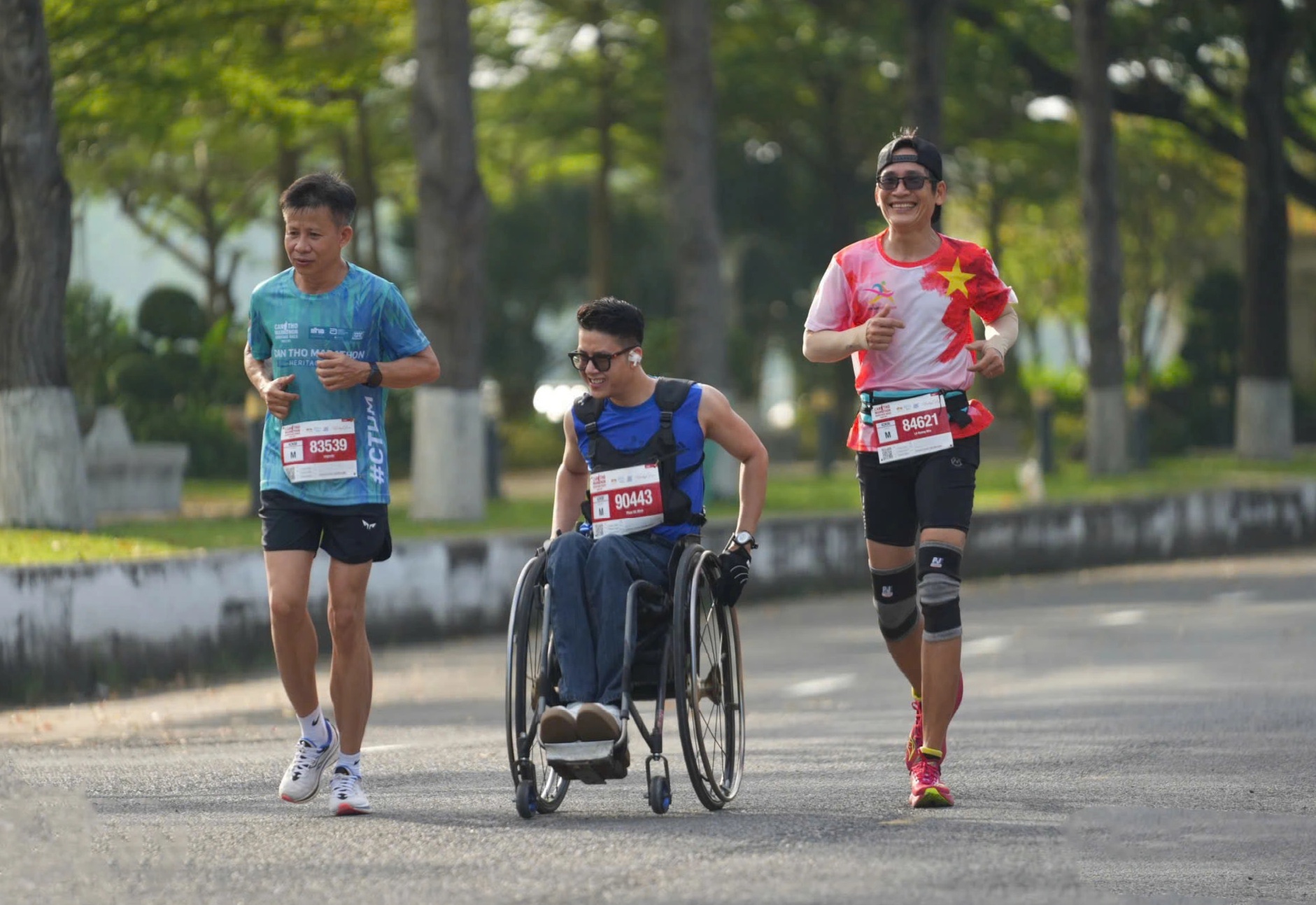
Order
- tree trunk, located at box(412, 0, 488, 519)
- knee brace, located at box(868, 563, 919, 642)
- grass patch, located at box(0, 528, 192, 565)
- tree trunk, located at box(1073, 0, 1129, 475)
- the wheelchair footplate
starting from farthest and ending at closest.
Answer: tree trunk, located at box(1073, 0, 1129, 475) → tree trunk, located at box(412, 0, 488, 519) → grass patch, located at box(0, 528, 192, 565) → knee brace, located at box(868, 563, 919, 642) → the wheelchair footplate

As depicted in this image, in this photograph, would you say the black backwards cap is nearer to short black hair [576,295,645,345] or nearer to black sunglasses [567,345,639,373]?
short black hair [576,295,645,345]

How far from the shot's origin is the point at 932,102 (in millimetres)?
27016

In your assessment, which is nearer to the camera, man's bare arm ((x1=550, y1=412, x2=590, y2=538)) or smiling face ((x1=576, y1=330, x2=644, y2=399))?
smiling face ((x1=576, y1=330, x2=644, y2=399))

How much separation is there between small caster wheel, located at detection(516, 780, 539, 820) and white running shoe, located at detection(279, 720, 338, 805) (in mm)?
857

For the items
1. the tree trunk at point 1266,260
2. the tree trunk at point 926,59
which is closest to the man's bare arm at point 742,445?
the tree trunk at point 926,59

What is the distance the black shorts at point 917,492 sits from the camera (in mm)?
7957

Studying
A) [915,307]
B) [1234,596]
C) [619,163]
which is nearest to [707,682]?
[915,307]

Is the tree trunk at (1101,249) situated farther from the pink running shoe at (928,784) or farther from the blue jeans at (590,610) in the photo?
the blue jeans at (590,610)

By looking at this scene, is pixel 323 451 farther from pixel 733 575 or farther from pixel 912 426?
pixel 912 426

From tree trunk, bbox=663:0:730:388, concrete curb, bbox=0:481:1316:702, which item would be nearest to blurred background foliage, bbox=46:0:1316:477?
tree trunk, bbox=663:0:730:388

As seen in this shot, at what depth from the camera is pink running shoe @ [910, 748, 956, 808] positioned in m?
7.68

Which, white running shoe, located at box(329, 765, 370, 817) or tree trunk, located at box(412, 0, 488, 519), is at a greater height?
tree trunk, located at box(412, 0, 488, 519)

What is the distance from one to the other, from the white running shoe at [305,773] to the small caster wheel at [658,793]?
3.68 feet

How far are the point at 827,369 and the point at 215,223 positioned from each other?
42.4ft
